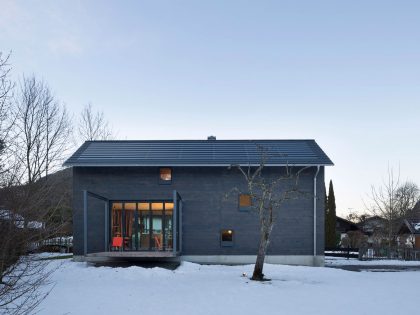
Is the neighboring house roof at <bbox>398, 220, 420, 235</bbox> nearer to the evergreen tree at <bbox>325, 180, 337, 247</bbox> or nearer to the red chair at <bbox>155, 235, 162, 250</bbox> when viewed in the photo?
the evergreen tree at <bbox>325, 180, 337, 247</bbox>

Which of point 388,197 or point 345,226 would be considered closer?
point 388,197

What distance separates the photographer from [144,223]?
22.4 m

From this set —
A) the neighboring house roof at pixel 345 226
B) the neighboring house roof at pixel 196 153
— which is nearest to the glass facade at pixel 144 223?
the neighboring house roof at pixel 196 153

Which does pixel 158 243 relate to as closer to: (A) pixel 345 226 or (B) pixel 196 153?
(B) pixel 196 153

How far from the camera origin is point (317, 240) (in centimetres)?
2172

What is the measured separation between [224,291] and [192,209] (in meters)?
8.95

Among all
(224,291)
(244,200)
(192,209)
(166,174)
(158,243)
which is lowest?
(224,291)

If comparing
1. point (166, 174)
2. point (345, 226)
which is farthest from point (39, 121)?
point (345, 226)

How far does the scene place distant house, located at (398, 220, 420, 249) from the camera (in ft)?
119

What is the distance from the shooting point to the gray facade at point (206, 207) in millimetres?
21797

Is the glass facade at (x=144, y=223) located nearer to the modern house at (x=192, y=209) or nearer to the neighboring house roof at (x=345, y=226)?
the modern house at (x=192, y=209)

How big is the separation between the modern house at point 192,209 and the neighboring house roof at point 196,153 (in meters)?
0.06

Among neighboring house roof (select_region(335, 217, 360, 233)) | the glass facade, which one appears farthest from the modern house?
neighboring house roof (select_region(335, 217, 360, 233))

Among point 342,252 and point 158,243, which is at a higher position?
point 158,243
